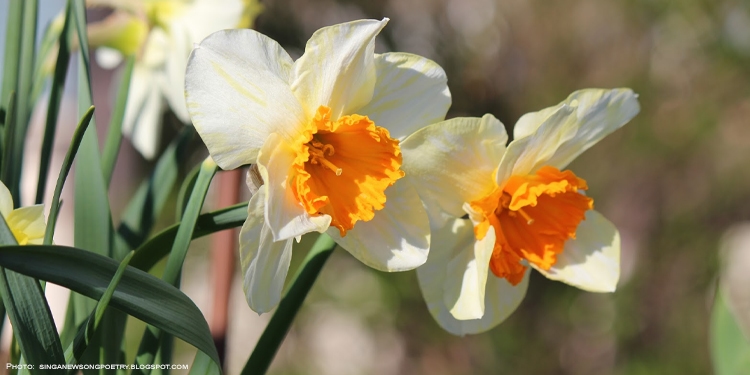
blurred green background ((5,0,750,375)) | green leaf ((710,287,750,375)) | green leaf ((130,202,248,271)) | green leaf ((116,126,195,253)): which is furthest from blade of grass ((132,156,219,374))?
blurred green background ((5,0,750,375))

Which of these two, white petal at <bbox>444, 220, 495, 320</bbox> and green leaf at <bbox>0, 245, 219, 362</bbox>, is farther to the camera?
white petal at <bbox>444, 220, 495, 320</bbox>

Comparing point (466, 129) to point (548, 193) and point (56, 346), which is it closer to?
point (548, 193)

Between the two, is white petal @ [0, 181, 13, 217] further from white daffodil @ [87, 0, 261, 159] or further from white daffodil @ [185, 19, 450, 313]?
white daffodil @ [87, 0, 261, 159]

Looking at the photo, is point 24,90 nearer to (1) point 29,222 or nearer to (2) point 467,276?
(1) point 29,222

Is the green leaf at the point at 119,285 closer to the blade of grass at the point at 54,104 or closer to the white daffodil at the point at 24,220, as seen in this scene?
the white daffodil at the point at 24,220

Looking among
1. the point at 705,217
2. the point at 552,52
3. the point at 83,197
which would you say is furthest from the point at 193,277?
the point at 83,197

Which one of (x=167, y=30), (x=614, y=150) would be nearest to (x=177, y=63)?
(x=167, y=30)

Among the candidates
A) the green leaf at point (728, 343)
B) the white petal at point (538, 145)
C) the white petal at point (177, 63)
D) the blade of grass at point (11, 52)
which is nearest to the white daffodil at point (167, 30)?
the white petal at point (177, 63)
